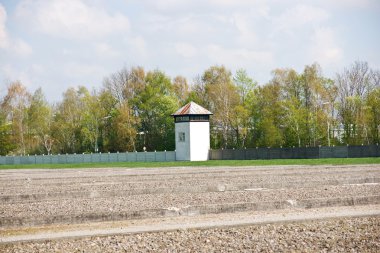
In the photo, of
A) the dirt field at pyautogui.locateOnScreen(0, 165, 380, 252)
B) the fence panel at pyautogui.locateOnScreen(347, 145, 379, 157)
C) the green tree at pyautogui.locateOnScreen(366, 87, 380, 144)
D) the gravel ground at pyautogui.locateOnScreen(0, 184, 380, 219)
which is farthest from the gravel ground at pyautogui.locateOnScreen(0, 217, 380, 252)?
the green tree at pyautogui.locateOnScreen(366, 87, 380, 144)

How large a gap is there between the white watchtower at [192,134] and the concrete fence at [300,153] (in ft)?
5.51

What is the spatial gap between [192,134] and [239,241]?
53535mm

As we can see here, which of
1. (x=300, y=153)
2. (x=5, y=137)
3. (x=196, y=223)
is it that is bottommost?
(x=196, y=223)

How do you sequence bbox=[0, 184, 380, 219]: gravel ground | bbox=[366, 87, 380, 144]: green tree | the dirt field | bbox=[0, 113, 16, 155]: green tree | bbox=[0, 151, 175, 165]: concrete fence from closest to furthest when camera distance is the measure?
the dirt field < bbox=[0, 184, 380, 219]: gravel ground < bbox=[0, 151, 175, 165]: concrete fence < bbox=[366, 87, 380, 144]: green tree < bbox=[0, 113, 16, 155]: green tree

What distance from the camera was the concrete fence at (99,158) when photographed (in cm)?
6781

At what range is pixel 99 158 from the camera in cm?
7200

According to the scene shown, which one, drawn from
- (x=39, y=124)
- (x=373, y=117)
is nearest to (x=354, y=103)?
(x=373, y=117)

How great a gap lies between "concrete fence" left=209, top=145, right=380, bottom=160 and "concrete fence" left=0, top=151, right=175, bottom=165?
6.00 meters

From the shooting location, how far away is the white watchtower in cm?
6456

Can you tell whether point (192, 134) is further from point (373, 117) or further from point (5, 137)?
point (5, 137)

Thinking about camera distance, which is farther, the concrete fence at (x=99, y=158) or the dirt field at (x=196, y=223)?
the concrete fence at (x=99, y=158)

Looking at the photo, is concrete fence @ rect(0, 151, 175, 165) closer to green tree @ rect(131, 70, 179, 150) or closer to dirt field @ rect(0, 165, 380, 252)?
green tree @ rect(131, 70, 179, 150)

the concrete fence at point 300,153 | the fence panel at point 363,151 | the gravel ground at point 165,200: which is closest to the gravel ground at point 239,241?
the gravel ground at point 165,200

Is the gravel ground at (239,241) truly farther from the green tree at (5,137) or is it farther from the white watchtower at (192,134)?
the green tree at (5,137)
